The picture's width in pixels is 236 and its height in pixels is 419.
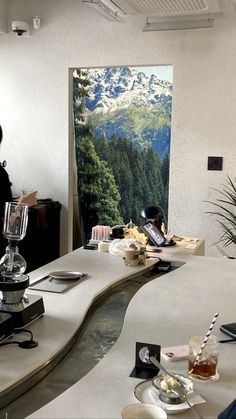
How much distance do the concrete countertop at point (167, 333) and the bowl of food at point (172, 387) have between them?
0.04m

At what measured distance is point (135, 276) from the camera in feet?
9.47

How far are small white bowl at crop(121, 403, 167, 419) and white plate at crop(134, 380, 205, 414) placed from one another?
0.23 ft

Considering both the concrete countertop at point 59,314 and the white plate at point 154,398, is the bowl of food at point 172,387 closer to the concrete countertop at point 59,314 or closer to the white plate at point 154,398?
the white plate at point 154,398

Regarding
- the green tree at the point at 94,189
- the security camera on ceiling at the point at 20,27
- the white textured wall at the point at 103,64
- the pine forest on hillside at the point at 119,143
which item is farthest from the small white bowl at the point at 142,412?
the green tree at the point at 94,189

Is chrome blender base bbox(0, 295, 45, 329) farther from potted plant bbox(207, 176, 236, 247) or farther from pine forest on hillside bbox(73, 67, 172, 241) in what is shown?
pine forest on hillside bbox(73, 67, 172, 241)

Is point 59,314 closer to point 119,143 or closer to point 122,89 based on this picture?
point 119,143

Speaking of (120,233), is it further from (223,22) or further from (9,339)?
(223,22)

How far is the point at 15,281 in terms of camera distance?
193 cm

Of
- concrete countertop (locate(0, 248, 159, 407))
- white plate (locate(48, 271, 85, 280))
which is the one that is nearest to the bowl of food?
concrete countertop (locate(0, 248, 159, 407))

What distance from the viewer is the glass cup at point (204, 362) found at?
1.58 m

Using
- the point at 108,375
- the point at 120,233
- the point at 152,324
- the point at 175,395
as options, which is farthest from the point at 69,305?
the point at 120,233

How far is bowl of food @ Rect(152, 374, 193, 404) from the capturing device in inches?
55.8

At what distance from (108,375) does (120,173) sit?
4.48 metres

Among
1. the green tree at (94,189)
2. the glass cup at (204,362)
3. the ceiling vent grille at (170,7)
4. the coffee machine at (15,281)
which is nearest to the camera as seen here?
the glass cup at (204,362)
